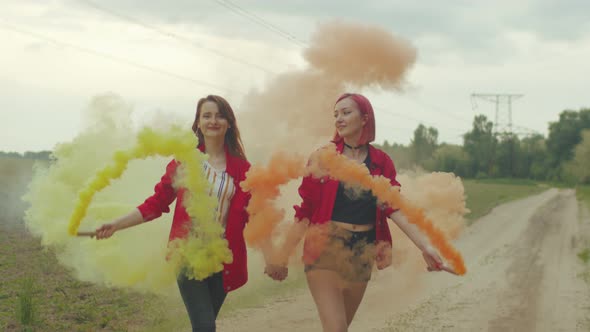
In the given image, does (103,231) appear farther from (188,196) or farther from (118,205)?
(118,205)

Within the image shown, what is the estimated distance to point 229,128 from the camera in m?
5.00

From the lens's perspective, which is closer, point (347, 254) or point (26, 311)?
point (347, 254)

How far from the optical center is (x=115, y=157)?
4.57m

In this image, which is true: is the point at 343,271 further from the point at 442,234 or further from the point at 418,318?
the point at 418,318

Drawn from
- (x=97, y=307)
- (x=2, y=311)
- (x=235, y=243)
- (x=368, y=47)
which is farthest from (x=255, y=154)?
(x=235, y=243)

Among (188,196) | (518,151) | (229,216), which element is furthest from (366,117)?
(518,151)

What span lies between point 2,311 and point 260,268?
14.4ft

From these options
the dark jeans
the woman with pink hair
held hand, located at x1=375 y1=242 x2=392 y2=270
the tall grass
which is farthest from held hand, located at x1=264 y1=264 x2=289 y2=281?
the tall grass

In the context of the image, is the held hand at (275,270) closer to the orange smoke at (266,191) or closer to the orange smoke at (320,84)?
the orange smoke at (266,191)

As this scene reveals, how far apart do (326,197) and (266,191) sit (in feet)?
1.44

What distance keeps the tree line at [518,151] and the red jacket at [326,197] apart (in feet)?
206

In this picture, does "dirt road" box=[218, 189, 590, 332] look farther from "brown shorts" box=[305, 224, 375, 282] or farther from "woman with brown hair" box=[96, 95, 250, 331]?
"woman with brown hair" box=[96, 95, 250, 331]

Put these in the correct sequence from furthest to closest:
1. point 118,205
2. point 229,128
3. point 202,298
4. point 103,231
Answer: point 118,205 < point 229,128 < point 202,298 < point 103,231

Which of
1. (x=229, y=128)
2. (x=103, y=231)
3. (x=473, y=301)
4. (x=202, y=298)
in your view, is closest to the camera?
(x=103, y=231)
